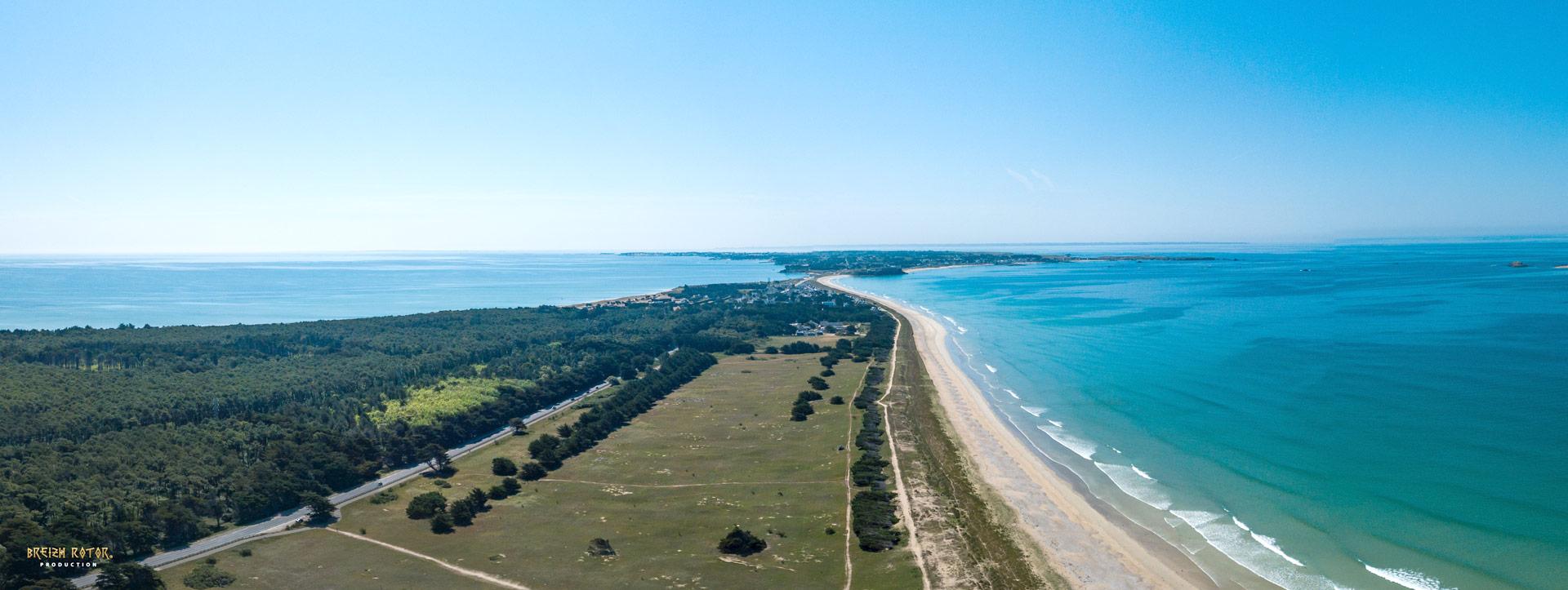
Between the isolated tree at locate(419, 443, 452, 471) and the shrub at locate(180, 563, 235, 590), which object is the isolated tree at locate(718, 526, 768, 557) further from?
the isolated tree at locate(419, 443, 452, 471)

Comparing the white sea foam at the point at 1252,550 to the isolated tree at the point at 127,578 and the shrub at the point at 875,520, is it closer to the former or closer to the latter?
the shrub at the point at 875,520

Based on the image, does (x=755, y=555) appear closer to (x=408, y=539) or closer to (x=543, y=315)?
(x=408, y=539)

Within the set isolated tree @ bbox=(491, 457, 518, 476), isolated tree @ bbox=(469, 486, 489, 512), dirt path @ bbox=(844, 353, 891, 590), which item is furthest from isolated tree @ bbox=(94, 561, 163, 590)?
dirt path @ bbox=(844, 353, 891, 590)

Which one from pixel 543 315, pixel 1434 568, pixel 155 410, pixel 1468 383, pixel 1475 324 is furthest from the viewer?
pixel 543 315

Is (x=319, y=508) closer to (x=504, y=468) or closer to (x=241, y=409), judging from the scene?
(x=504, y=468)

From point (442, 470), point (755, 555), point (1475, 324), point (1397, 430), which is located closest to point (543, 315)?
point (442, 470)

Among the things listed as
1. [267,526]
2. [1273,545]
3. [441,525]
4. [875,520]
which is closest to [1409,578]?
[1273,545]
